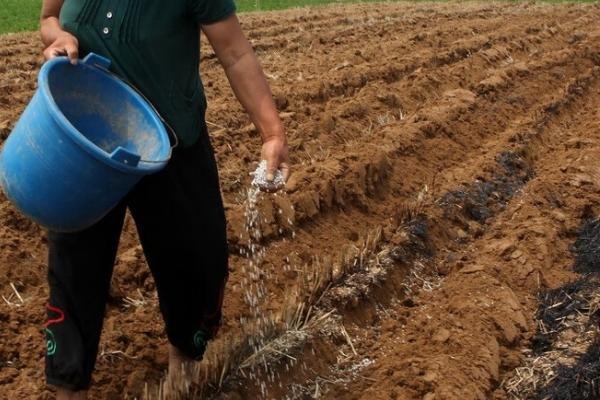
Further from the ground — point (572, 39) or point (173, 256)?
point (173, 256)

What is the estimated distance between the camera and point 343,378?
12.6 ft

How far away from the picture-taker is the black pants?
2.93 m

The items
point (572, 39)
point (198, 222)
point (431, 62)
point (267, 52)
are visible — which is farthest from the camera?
point (572, 39)

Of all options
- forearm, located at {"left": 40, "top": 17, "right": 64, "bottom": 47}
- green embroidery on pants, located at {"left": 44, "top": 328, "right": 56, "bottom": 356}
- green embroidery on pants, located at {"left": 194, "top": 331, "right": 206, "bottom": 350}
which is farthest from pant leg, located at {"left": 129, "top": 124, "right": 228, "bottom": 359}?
forearm, located at {"left": 40, "top": 17, "right": 64, "bottom": 47}

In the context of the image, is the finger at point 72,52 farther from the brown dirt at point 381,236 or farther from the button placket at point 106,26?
the brown dirt at point 381,236

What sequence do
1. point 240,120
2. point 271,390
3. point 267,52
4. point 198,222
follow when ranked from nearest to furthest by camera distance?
point 198,222, point 271,390, point 240,120, point 267,52

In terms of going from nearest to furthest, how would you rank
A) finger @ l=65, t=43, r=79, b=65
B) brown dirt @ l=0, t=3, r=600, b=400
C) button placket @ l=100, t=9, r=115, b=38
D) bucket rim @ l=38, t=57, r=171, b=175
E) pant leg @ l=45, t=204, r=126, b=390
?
1. bucket rim @ l=38, t=57, r=171, b=175
2. finger @ l=65, t=43, r=79, b=65
3. button placket @ l=100, t=9, r=115, b=38
4. pant leg @ l=45, t=204, r=126, b=390
5. brown dirt @ l=0, t=3, r=600, b=400

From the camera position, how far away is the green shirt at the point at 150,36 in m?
2.79

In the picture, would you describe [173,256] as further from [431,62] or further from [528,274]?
[431,62]

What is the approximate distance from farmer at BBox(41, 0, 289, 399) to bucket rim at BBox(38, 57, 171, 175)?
0.27 feet

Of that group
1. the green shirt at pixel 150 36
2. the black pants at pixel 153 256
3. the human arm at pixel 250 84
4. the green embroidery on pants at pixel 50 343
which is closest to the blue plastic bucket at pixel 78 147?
the green shirt at pixel 150 36

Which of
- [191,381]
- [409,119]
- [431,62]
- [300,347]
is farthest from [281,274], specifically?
[431,62]

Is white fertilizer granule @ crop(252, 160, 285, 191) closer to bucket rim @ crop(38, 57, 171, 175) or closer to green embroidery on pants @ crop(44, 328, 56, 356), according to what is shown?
bucket rim @ crop(38, 57, 171, 175)

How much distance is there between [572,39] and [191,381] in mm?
9811
